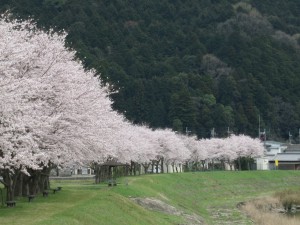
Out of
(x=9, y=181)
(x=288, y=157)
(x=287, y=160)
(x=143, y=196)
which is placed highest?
(x=288, y=157)

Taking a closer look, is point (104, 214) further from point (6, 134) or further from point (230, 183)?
point (230, 183)

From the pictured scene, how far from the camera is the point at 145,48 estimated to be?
172250 mm

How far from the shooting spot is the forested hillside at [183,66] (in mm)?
138500

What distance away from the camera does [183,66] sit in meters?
170

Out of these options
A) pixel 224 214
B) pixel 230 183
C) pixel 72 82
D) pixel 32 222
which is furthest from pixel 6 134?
pixel 230 183

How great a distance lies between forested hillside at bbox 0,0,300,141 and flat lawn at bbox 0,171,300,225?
176 ft

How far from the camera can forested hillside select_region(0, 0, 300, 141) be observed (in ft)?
454

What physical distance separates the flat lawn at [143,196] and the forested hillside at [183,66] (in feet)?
176

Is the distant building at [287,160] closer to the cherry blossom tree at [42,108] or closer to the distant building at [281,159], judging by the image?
the distant building at [281,159]

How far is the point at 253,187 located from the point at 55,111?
170ft

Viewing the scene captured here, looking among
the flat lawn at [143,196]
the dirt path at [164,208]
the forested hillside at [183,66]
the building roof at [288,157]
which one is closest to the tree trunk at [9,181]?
the flat lawn at [143,196]

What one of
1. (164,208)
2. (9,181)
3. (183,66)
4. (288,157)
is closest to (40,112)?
(9,181)

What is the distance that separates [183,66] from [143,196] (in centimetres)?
13356

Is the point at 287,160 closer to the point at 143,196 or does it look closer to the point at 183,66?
the point at 183,66
